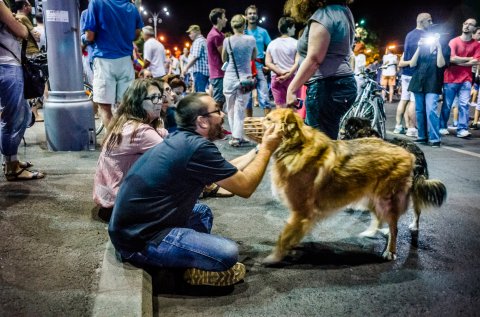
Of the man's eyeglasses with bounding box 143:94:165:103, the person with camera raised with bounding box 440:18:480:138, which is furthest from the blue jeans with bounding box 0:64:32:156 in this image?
the person with camera raised with bounding box 440:18:480:138

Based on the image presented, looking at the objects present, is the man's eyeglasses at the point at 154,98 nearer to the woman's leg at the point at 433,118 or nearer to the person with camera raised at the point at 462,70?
the woman's leg at the point at 433,118

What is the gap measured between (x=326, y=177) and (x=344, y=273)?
2.48 feet

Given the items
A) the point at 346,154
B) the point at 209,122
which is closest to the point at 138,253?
the point at 209,122

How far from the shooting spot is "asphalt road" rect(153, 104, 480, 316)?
2.62 metres

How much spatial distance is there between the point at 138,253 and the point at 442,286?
7.11ft

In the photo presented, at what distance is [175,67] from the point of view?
22.1m

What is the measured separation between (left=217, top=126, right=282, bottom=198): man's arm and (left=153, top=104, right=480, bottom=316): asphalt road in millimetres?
736

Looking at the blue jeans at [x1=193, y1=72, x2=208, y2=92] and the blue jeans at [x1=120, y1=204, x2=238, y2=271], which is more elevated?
the blue jeans at [x1=193, y1=72, x2=208, y2=92]

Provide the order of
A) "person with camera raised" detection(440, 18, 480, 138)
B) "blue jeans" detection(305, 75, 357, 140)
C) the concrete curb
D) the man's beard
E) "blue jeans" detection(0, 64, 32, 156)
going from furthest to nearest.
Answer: "person with camera raised" detection(440, 18, 480, 138)
"blue jeans" detection(0, 64, 32, 156)
"blue jeans" detection(305, 75, 357, 140)
the man's beard
the concrete curb

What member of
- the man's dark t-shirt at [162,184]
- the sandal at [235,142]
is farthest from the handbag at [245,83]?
the man's dark t-shirt at [162,184]

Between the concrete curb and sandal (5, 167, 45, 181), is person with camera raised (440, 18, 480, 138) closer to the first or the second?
sandal (5, 167, 45, 181)

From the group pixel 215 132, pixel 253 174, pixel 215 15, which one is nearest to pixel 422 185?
pixel 253 174

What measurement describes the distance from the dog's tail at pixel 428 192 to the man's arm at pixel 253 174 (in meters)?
1.31

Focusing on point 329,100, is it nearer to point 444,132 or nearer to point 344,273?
point 344,273
